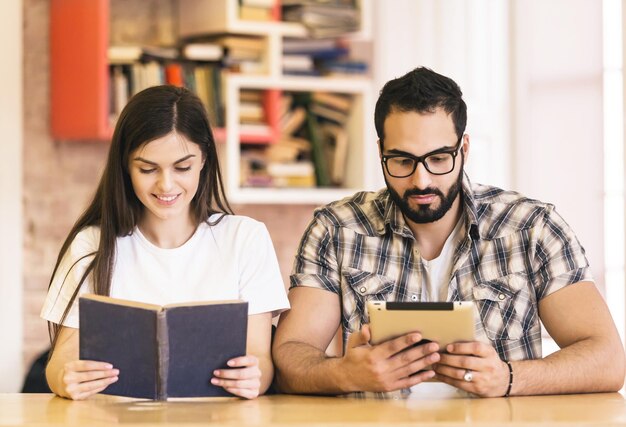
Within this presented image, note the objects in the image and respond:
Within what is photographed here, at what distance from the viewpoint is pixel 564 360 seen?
2449mm

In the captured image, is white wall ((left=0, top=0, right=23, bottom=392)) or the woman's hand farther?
white wall ((left=0, top=0, right=23, bottom=392))

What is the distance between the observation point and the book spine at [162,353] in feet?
7.29

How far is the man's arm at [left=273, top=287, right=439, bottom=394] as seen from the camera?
2291mm

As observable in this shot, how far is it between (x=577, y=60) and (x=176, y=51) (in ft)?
5.62

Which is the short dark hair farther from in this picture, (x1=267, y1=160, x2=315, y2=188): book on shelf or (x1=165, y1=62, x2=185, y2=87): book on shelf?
(x1=267, y1=160, x2=315, y2=188): book on shelf

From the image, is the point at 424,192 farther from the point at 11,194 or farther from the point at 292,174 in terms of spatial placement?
the point at 11,194

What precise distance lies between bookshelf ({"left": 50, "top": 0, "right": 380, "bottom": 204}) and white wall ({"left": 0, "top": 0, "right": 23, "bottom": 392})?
0.16m

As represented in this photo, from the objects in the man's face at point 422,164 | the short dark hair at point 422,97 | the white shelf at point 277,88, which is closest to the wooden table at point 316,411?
the man's face at point 422,164

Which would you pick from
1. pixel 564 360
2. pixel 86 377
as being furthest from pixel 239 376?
pixel 564 360

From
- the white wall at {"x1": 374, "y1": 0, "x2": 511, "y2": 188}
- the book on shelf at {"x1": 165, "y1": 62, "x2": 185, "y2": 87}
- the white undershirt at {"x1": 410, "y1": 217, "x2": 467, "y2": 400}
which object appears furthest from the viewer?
the white wall at {"x1": 374, "y1": 0, "x2": 511, "y2": 188}

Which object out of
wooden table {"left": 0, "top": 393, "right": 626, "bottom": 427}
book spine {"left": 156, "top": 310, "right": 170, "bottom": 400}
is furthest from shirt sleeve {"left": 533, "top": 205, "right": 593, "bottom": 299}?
book spine {"left": 156, "top": 310, "right": 170, "bottom": 400}

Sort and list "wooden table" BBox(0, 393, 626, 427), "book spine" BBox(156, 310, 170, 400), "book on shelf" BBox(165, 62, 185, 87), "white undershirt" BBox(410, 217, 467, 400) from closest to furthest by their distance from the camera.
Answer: "wooden table" BBox(0, 393, 626, 427), "book spine" BBox(156, 310, 170, 400), "white undershirt" BBox(410, 217, 467, 400), "book on shelf" BBox(165, 62, 185, 87)

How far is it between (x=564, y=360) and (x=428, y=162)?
1.82ft

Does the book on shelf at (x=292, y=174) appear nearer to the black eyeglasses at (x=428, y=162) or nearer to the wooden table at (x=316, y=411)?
the black eyeglasses at (x=428, y=162)
